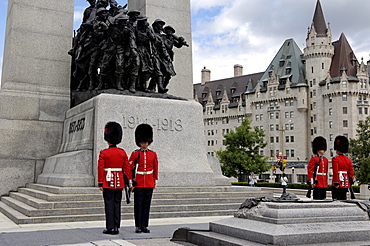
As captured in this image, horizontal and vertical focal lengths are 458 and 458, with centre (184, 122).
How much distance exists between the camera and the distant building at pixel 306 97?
88.6 metres

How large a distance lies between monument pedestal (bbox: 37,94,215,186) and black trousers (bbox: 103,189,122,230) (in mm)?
4343

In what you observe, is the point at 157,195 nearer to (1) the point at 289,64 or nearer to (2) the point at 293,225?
(2) the point at 293,225

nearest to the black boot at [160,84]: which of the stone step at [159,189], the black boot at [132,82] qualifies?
the black boot at [132,82]

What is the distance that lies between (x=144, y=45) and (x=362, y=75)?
83182mm

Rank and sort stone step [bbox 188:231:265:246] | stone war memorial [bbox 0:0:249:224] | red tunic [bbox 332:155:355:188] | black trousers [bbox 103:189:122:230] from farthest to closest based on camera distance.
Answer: stone war memorial [bbox 0:0:249:224], red tunic [bbox 332:155:355:188], black trousers [bbox 103:189:122:230], stone step [bbox 188:231:265:246]

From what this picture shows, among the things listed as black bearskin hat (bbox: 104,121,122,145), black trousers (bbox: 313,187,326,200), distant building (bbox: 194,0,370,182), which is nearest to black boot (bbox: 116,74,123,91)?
black bearskin hat (bbox: 104,121,122,145)

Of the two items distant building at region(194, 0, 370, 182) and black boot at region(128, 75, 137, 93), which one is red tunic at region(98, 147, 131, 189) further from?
distant building at region(194, 0, 370, 182)

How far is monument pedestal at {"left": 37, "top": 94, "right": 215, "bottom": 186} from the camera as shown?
13.4 metres

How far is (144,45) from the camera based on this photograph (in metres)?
15.4

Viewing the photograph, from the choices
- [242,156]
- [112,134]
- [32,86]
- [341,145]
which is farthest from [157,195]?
[242,156]

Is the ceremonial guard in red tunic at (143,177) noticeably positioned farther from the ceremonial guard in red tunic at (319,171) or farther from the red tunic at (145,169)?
the ceremonial guard in red tunic at (319,171)

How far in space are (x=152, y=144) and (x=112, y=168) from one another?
5.72 meters

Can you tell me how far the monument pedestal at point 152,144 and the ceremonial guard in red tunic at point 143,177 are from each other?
443 cm

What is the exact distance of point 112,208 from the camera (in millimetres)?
8383
